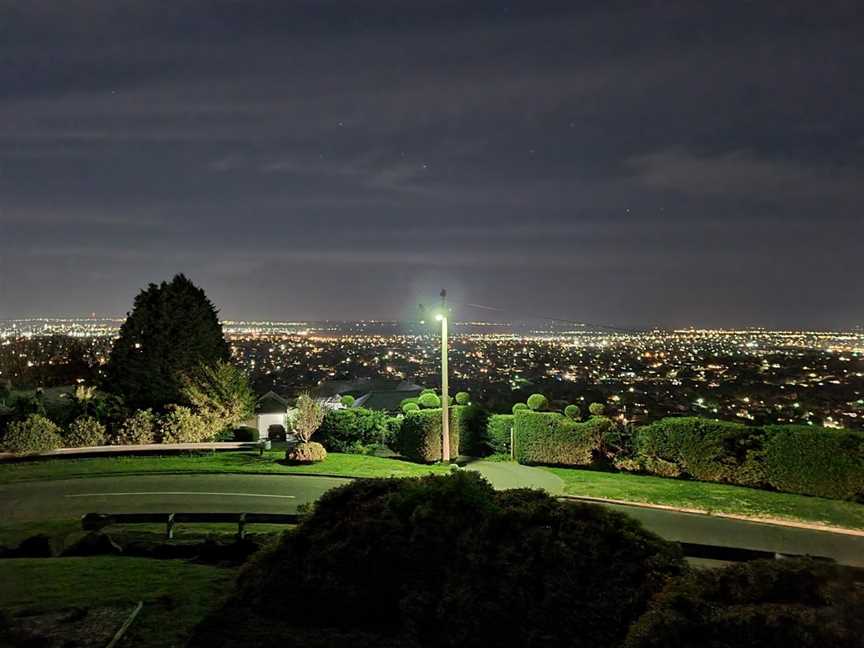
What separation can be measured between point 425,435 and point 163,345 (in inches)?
708

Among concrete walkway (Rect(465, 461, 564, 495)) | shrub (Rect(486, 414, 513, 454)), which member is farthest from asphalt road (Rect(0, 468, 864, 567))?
shrub (Rect(486, 414, 513, 454))

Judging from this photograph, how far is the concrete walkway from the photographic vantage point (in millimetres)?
22156

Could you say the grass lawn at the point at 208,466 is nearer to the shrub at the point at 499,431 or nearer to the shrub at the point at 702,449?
the shrub at the point at 499,431

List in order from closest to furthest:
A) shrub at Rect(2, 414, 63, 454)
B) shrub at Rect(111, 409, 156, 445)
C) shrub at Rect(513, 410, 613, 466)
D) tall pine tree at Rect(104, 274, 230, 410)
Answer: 1. shrub at Rect(513, 410, 613, 466)
2. shrub at Rect(2, 414, 63, 454)
3. shrub at Rect(111, 409, 156, 445)
4. tall pine tree at Rect(104, 274, 230, 410)

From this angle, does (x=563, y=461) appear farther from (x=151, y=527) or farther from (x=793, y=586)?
(x=793, y=586)

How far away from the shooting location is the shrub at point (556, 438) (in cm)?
2637

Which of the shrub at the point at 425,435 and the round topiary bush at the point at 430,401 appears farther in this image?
the round topiary bush at the point at 430,401

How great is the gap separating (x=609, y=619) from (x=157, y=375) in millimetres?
35309

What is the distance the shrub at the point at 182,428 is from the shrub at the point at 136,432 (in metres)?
0.59

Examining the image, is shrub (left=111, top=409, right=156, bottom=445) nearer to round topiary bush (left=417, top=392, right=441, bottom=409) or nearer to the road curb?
round topiary bush (left=417, top=392, right=441, bottom=409)

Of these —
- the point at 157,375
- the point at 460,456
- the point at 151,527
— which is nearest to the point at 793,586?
the point at 151,527

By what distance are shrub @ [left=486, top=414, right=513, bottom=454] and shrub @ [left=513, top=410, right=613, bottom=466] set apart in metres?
0.91

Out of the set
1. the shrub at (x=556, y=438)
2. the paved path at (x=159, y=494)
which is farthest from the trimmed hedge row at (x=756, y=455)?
the paved path at (x=159, y=494)

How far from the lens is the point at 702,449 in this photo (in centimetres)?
2312
